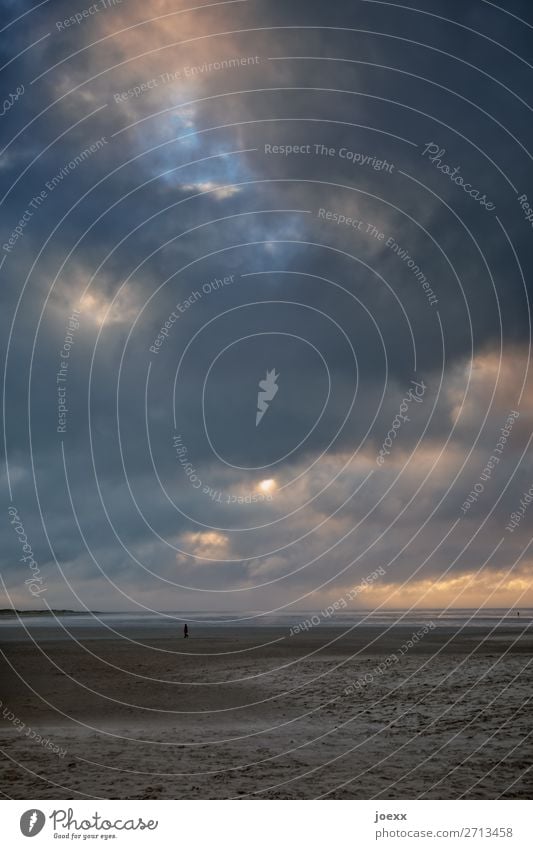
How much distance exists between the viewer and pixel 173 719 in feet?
79.1

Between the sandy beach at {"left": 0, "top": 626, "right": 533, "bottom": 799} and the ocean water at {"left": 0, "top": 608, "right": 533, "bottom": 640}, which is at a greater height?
the ocean water at {"left": 0, "top": 608, "right": 533, "bottom": 640}

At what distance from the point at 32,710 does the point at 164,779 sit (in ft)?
42.2

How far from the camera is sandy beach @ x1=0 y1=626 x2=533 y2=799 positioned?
15.2 meters

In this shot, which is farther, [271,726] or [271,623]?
[271,623]

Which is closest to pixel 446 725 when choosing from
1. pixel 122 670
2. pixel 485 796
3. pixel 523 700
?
pixel 523 700

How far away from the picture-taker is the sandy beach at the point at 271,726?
15.2m

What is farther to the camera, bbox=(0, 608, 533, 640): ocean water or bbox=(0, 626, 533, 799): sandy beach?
bbox=(0, 608, 533, 640): ocean water

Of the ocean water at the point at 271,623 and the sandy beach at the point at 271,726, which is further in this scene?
the ocean water at the point at 271,623

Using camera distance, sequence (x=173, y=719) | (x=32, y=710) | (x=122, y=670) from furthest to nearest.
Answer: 1. (x=122, y=670)
2. (x=32, y=710)
3. (x=173, y=719)

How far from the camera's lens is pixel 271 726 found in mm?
22016

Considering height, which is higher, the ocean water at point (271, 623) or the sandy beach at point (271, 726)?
the ocean water at point (271, 623)
